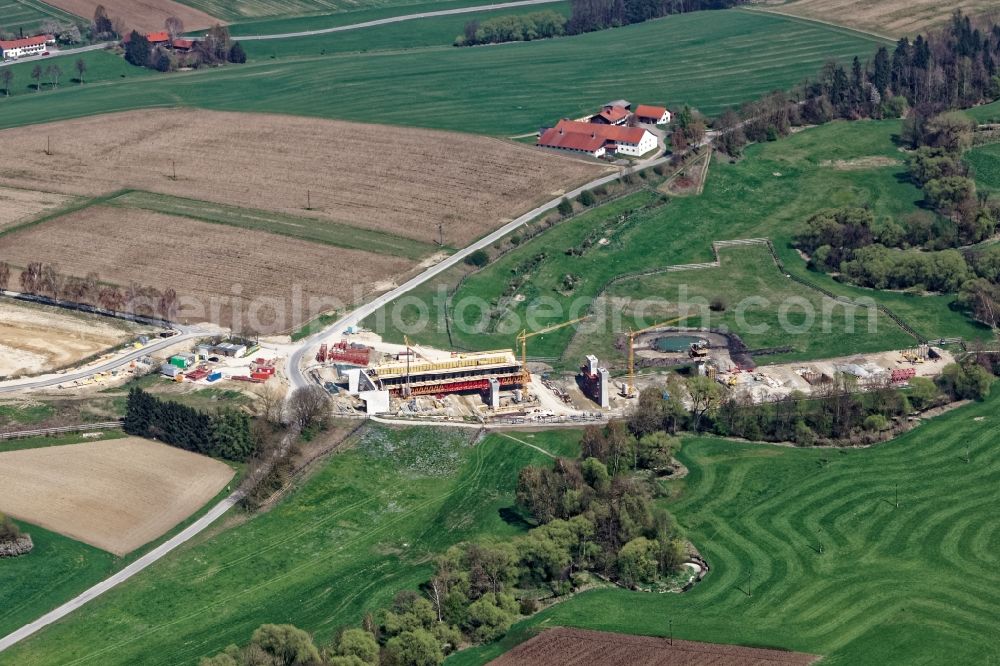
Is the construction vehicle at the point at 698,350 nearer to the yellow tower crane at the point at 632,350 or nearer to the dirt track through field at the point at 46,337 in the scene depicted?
the yellow tower crane at the point at 632,350

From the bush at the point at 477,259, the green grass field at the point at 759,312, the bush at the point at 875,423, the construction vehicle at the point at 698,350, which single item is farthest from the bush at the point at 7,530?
the bush at the point at 875,423

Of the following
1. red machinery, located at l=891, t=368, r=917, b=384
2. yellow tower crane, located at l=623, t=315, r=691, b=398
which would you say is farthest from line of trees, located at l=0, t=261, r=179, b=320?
red machinery, located at l=891, t=368, r=917, b=384

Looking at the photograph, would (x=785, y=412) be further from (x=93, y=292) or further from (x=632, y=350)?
(x=93, y=292)

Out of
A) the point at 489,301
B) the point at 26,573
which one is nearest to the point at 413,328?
the point at 489,301

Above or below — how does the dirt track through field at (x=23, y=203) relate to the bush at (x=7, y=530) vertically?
above

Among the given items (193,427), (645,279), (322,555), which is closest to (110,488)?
(193,427)
